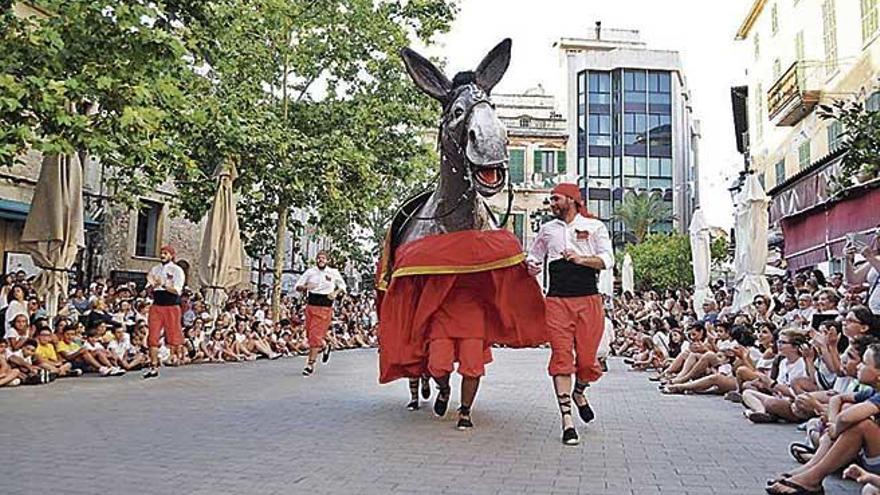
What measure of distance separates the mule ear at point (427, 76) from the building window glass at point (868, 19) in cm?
1677

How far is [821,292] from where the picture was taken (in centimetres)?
991

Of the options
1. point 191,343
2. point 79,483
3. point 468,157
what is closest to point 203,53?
point 468,157

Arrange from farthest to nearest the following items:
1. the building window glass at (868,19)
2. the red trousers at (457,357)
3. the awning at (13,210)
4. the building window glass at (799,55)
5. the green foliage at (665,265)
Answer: the green foliage at (665,265)
the building window glass at (799,55)
the building window glass at (868,19)
the awning at (13,210)
the red trousers at (457,357)

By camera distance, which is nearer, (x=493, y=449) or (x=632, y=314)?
(x=493, y=449)

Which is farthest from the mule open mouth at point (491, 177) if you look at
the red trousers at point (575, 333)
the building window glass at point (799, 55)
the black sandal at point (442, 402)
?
the building window glass at point (799, 55)

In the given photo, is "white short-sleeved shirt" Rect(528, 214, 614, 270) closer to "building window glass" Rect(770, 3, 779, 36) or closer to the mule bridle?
the mule bridle

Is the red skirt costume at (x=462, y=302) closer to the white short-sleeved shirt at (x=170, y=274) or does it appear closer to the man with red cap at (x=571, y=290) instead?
the man with red cap at (x=571, y=290)

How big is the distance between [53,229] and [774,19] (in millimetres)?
27263

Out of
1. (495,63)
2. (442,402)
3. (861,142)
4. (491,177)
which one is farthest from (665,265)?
(491,177)

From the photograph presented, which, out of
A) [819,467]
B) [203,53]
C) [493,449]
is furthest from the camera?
[203,53]

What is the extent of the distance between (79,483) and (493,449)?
2924 millimetres

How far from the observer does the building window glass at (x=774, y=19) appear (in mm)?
30052

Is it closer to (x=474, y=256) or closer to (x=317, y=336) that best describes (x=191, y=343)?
(x=317, y=336)

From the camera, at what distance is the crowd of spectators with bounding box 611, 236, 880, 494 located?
199 inches
